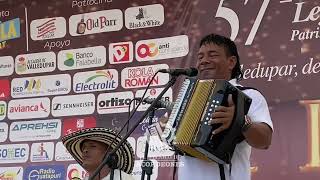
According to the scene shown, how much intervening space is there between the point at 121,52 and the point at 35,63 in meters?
0.76

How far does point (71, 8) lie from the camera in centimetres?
454

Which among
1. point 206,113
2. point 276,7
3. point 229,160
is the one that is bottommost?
point 229,160

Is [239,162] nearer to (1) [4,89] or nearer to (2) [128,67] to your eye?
(2) [128,67]

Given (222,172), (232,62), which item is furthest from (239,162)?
(232,62)

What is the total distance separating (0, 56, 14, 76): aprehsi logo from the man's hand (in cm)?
310

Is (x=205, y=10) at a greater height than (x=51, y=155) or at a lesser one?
greater

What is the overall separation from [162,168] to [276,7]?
133cm

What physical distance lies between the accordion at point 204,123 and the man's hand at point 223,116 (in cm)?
1

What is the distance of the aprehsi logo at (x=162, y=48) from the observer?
13.3 ft

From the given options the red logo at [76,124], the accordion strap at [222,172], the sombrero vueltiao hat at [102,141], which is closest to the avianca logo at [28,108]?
the red logo at [76,124]

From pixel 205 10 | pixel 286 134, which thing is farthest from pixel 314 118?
pixel 205 10

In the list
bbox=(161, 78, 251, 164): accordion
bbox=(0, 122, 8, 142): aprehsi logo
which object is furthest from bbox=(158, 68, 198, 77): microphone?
bbox=(0, 122, 8, 142): aprehsi logo

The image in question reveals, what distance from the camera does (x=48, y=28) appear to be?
15.1 feet

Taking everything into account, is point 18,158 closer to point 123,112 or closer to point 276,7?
point 123,112
